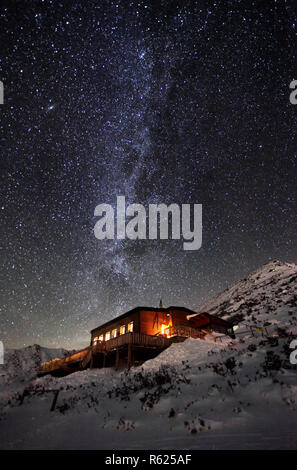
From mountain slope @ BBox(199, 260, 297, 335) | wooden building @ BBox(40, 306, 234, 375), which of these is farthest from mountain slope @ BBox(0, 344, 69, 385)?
mountain slope @ BBox(199, 260, 297, 335)

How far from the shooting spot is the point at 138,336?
67.1ft

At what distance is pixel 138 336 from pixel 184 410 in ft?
41.1

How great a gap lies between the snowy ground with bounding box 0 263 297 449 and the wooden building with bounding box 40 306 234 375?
5055mm

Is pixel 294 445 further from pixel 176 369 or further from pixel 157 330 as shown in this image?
pixel 157 330

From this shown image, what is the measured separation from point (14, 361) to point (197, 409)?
8554 cm

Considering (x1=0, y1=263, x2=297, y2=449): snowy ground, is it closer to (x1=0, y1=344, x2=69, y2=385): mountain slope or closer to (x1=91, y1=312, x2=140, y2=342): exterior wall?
(x1=91, y1=312, x2=140, y2=342): exterior wall

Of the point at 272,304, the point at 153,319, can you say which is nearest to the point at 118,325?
the point at 153,319

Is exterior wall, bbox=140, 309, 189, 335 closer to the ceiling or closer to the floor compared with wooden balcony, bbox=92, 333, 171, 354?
closer to the ceiling

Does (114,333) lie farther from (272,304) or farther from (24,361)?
(24,361)

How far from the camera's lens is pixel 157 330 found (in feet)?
85.4

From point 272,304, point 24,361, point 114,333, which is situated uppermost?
point 272,304

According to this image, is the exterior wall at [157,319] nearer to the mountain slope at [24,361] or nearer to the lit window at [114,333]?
the lit window at [114,333]

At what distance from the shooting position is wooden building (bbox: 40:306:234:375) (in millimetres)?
20656

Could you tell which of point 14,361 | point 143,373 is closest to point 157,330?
point 143,373
